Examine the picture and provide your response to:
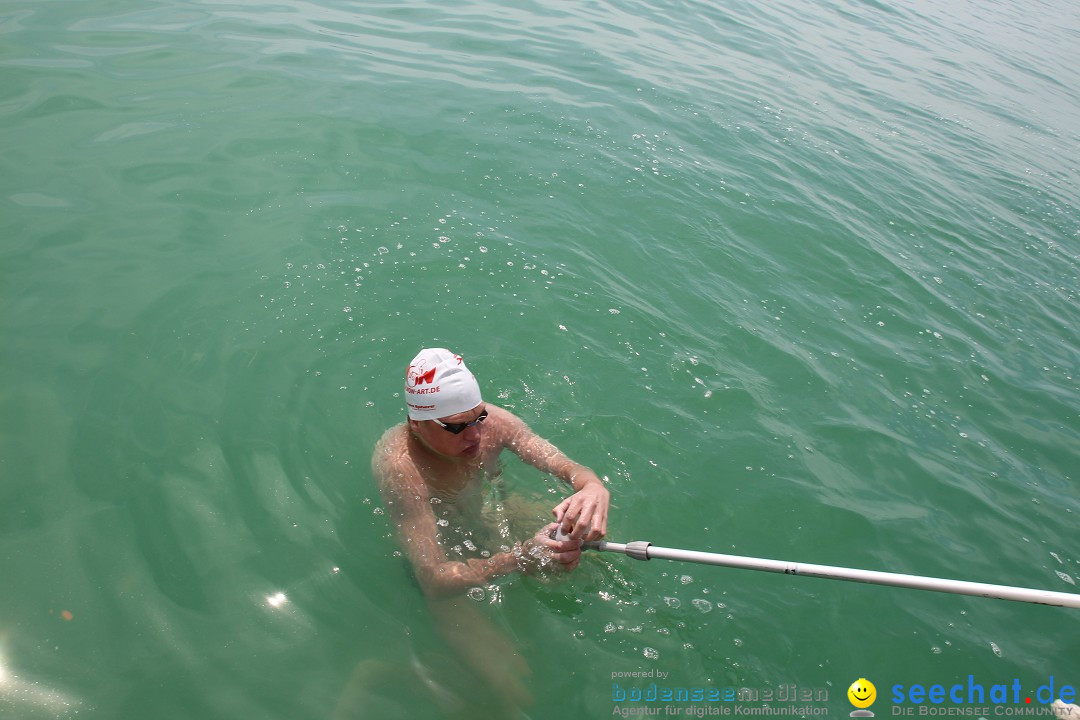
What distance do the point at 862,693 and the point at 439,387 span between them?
2.73 meters

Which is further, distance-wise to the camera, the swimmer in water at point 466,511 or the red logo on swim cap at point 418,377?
the red logo on swim cap at point 418,377

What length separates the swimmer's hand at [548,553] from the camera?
413cm

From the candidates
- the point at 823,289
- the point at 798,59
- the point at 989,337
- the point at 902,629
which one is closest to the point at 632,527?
the point at 902,629

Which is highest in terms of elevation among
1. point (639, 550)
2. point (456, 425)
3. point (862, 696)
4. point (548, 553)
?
point (456, 425)

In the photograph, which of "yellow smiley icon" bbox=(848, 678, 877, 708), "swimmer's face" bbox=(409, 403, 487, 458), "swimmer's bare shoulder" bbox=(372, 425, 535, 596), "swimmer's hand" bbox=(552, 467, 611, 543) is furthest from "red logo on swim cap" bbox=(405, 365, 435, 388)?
"yellow smiley icon" bbox=(848, 678, 877, 708)

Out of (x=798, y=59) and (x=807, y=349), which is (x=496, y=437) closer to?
(x=807, y=349)

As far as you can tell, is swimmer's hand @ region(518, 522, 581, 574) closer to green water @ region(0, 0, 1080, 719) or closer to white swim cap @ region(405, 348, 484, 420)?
green water @ region(0, 0, 1080, 719)

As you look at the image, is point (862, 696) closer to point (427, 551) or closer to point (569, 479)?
point (569, 479)

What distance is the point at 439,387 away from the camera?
4375mm

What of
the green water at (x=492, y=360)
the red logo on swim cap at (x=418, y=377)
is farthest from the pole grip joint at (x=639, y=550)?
the red logo on swim cap at (x=418, y=377)

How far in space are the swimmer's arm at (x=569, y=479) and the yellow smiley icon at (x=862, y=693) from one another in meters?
1.54

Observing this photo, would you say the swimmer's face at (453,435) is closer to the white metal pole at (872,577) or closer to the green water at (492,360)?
the green water at (492,360)

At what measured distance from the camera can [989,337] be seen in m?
7.60

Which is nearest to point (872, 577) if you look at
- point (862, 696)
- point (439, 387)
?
point (862, 696)
